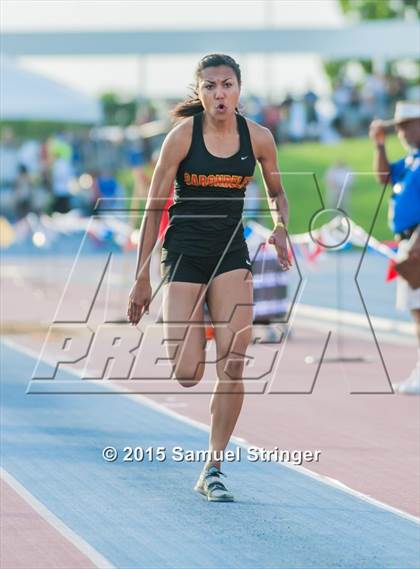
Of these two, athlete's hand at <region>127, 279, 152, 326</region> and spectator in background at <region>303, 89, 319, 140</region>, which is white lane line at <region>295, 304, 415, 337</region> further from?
spectator in background at <region>303, 89, 319, 140</region>

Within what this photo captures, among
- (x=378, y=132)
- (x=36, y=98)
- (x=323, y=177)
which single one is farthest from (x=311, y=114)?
(x=378, y=132)

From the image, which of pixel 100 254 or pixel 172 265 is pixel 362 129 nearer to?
pixel 100 254

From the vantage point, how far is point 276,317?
1630cm

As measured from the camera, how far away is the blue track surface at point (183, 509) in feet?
24.2

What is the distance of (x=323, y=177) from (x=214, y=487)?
3631cm

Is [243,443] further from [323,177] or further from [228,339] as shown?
[323,177]

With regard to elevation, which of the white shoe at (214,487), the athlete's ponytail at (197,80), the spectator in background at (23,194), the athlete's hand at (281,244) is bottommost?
the spectator in background at (23,194)

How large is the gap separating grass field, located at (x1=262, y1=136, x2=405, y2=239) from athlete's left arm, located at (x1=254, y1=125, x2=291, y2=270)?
93.0 feet

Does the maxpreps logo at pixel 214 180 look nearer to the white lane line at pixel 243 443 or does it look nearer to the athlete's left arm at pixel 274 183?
the athlete's left arm at pixel 274 183

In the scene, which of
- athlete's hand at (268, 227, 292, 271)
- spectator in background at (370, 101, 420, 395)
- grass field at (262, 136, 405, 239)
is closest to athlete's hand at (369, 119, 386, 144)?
spectator in background at (370, 101, 420, 395)

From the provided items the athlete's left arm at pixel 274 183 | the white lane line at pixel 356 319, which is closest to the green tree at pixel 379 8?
the white lane line at pixel 356 319

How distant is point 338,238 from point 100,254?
61.7 ft

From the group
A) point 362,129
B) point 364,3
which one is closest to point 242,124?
point 362,129

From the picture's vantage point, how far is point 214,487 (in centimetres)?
858
